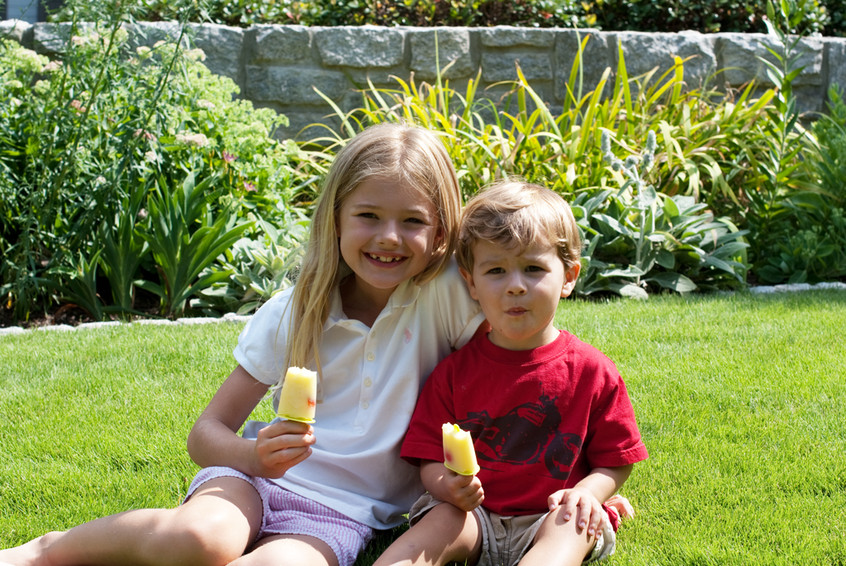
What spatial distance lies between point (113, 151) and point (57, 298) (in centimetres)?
90

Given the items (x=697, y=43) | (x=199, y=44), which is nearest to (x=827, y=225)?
(x=697, y=43)

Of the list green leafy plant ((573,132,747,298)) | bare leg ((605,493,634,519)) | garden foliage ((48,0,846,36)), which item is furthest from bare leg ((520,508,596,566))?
garden foliage ((48,0,846,36))

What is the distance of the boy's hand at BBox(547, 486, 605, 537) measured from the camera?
196 centimetres

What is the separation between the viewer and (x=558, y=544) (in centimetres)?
193

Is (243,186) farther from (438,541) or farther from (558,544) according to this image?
(558,544)

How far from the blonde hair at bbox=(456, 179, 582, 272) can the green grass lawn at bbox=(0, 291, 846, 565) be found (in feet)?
2.65

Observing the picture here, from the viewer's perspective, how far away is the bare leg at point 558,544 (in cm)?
191

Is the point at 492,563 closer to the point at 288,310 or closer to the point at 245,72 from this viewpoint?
the point at 288,310

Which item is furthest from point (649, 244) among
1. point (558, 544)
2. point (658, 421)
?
point (558, 544)

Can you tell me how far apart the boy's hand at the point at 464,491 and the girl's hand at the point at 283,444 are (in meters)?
0.34

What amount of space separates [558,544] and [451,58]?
552 cm

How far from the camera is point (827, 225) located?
18.1 ft

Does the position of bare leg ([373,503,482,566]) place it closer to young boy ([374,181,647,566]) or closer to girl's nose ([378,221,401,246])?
young boy ([374,181,647,566])

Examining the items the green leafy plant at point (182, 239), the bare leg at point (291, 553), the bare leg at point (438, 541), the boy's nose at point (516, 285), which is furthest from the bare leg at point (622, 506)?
the green leafy plant at point (182, 239)
